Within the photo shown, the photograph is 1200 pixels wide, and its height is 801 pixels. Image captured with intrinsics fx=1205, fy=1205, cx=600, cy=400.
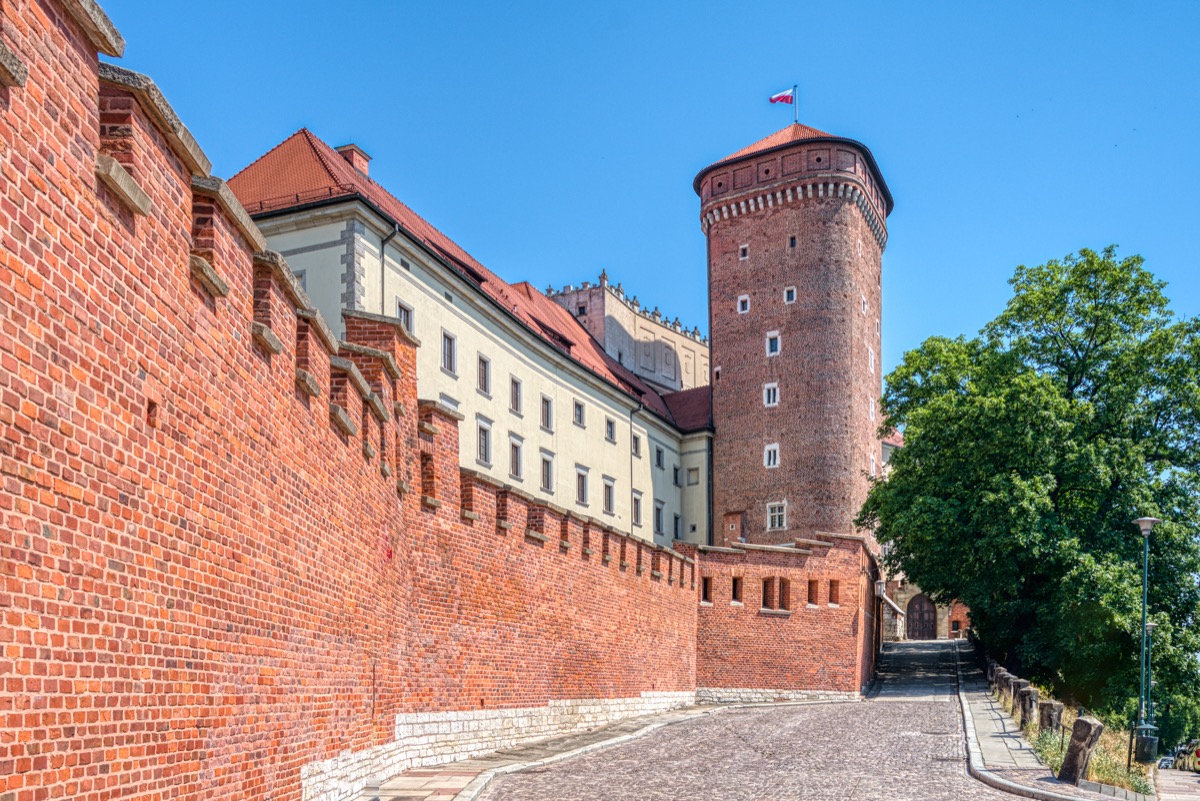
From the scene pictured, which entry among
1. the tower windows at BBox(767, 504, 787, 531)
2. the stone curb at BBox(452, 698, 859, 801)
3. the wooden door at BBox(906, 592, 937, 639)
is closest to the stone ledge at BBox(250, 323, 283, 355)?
the stone curb at BBox(452, 698, 859, 801)

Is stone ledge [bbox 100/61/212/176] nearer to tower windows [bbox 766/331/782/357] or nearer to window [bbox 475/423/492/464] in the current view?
window [bbox 475/423/492/464]

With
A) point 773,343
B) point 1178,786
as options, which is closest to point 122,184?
point 1178,786

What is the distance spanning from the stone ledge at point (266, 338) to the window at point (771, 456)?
39331 mm

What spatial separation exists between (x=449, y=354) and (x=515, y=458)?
5.25 metres

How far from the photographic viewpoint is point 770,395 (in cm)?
4719

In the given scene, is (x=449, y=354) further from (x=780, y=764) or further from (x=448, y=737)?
(x=780, y=764)

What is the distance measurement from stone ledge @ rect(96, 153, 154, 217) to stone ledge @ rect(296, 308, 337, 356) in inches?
118

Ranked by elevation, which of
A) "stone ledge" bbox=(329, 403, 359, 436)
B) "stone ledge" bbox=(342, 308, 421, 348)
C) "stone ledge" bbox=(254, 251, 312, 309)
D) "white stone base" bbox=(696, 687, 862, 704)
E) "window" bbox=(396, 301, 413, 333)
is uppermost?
"window" bbox=(396, 301, 413, 333)

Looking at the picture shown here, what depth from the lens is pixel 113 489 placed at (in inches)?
221

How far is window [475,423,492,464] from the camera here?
3419 cm

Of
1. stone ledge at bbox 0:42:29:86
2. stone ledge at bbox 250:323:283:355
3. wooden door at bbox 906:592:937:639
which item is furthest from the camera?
wooden door at bbox 906:592:937:639

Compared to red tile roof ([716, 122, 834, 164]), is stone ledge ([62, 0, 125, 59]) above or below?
below

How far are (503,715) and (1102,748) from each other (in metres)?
9.23

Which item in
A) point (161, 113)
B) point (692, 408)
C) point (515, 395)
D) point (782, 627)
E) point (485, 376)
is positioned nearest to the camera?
point (161, 113)
